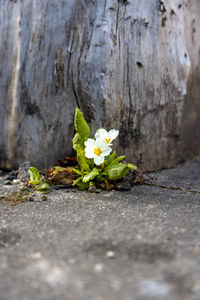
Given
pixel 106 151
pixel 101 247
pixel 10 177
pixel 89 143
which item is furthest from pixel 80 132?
pixel 101 247

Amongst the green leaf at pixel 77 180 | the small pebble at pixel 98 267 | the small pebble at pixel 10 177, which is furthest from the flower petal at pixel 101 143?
the small pebble at pixel 98 267

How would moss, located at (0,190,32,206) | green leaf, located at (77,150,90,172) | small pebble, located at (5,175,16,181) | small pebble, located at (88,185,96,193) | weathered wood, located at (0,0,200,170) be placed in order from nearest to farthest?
moss, located at (0,190,32,206) < small pebble, located at (88,185,96,193) < green leaf, located at (77,150,90,172) < weathered wood, located at (0,0,200,170) < small pebble, located at (5,175,16,181)

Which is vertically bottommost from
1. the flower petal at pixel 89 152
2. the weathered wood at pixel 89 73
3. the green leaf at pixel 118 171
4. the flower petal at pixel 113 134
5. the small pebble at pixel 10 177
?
the small pebble at pixel 10 177

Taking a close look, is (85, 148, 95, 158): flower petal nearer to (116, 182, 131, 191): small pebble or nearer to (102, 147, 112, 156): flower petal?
(102, 147, 112, 156): flower petal

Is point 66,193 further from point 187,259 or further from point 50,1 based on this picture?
point 50,1

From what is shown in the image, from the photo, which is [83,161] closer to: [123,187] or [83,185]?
[83,185]

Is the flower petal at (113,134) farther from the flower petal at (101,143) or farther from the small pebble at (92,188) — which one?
the small pebble at (92,188)

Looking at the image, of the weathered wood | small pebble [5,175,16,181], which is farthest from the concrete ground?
the weathered wood
